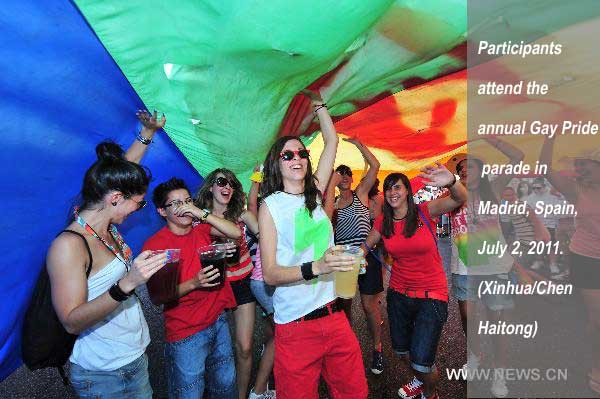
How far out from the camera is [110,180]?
2049 millimetres

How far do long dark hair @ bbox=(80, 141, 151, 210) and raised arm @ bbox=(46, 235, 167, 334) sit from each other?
0.94 ft

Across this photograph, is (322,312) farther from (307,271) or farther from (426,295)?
(426,295)

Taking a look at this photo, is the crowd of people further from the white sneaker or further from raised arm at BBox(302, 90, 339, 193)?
the white sneaker

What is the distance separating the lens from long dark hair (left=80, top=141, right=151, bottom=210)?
2.05 metres

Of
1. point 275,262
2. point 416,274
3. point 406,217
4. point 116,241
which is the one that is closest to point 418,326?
point 416,274

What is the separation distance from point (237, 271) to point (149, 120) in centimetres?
146

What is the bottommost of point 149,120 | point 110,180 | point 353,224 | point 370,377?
point 370,377

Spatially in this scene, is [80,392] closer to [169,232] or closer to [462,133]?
[169,232]

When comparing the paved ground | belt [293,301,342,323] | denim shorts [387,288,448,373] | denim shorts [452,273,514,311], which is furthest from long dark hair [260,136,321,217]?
the paved ground

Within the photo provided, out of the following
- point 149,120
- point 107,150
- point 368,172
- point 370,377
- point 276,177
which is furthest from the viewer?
point 368,172

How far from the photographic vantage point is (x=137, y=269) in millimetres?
1776

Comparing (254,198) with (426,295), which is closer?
(426,295)

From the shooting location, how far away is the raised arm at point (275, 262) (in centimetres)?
196

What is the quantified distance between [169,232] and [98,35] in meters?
1.36
